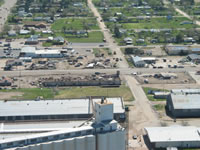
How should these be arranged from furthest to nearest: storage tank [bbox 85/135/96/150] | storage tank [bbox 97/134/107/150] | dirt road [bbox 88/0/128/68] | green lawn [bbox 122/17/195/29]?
1. green lawn [bbox 122/17/195/29]
2. dirt road [bbox 88/0/128/68]
3. storage tank [bbox 97/134/107/150]
4. storage tank [bbox 85/135/96/150]

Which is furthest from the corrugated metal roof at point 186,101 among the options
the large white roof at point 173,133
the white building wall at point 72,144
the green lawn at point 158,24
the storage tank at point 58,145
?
the green lawn at point 158,24

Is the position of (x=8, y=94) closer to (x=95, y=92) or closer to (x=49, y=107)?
(x=49, y=107)

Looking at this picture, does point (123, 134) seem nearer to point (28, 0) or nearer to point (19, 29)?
point (19, 29)

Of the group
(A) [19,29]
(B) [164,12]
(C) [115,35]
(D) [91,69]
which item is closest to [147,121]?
(D) [91,69]

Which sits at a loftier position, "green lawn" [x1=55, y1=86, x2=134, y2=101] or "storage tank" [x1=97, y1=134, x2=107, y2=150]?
"storage tank" [x1=97, y1=134, x2=107, y2=150]

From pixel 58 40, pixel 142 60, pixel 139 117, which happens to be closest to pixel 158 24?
pixel 58 40

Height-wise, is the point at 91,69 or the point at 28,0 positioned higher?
the point at 28,0

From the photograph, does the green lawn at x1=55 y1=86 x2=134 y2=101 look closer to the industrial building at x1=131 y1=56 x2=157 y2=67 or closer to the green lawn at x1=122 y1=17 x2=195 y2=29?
the industrial building at x1=131 y1=56 x2=157 y2=67

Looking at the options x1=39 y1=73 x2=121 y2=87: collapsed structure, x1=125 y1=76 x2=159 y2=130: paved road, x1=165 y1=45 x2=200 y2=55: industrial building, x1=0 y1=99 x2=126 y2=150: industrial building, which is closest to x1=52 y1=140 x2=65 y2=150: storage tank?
x1=0 y1=99 x2=126 y2=150: industrial building
